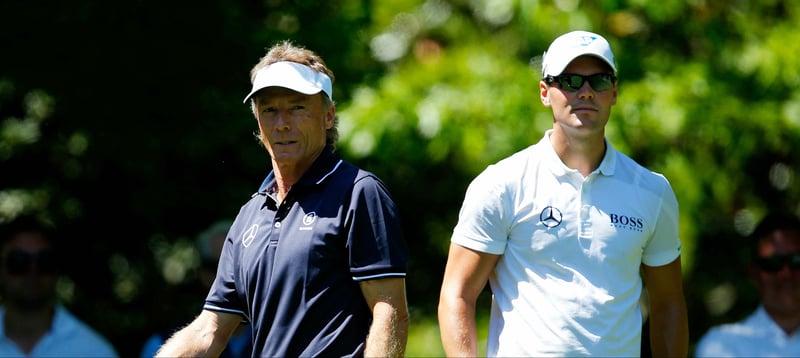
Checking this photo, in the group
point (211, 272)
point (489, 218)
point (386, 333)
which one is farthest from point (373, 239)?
point (211, 272)

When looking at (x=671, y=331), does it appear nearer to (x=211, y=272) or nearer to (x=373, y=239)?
(x=373, y=239)

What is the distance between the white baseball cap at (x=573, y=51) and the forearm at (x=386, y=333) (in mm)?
1075

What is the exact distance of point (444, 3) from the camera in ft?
32.7

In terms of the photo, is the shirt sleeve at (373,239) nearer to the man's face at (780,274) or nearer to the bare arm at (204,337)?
the bare arm at (204,337)

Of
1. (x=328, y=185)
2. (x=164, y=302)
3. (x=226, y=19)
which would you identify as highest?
(x=226, y=19)

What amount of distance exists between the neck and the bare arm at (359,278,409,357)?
2.60ft

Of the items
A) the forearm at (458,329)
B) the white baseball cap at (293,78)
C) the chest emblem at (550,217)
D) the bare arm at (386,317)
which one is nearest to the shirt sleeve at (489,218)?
the chest emblem at (550,217)

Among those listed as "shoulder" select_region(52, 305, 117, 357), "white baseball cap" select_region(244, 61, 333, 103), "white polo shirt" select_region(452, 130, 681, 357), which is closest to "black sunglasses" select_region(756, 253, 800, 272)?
"white polo shirt" select_region(452, 130, 681, 357)

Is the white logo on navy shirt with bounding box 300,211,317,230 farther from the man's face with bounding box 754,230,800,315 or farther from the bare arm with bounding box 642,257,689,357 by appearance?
the man's face with bounding box 754,230,800,315

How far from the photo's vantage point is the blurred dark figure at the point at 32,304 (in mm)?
7191

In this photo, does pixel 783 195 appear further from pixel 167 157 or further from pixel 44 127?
pixel 44 127

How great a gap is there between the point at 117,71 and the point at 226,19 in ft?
2.60

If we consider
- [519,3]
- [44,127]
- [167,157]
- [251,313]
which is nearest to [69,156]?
[44,127]

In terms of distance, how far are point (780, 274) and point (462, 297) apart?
2.93 meters
